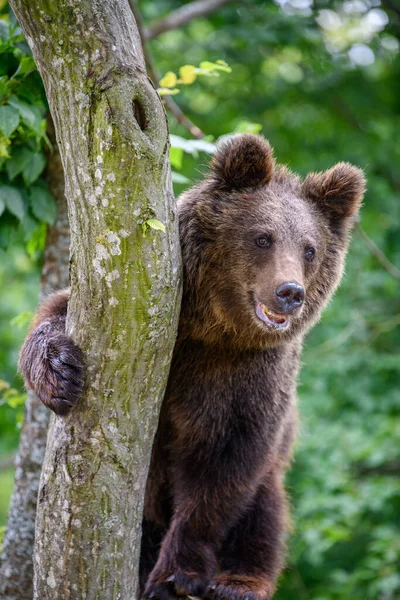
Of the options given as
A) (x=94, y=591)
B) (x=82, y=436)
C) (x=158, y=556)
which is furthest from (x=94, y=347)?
(x=158, y=556)

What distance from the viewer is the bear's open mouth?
14.0 feet

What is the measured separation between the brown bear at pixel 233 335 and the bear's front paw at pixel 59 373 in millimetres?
249

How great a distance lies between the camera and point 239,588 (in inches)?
190

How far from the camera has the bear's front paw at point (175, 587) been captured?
15.4 feet

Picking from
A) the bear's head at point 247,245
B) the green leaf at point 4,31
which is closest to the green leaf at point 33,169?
the green leaf at point 4,31

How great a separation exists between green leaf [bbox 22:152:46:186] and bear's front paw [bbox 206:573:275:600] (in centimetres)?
291

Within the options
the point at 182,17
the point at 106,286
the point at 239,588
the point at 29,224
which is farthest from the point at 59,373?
the point at 182,17

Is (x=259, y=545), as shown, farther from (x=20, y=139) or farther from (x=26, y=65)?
(x=26, y=65)

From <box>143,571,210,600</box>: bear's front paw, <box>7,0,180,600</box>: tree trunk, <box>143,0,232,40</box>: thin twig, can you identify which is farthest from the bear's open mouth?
<box>143,0,232,40</box>: thin twig

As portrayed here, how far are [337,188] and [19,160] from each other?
207cm

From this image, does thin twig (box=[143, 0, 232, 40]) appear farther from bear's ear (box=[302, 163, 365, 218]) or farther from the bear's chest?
the bear's chest

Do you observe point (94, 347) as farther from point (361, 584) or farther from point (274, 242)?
point (361, 584)

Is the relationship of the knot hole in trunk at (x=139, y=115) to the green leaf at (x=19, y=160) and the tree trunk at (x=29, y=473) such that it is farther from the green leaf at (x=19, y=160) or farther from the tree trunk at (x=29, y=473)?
the tree trunk at (x=29, y=473)

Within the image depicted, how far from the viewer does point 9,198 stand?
472cm
